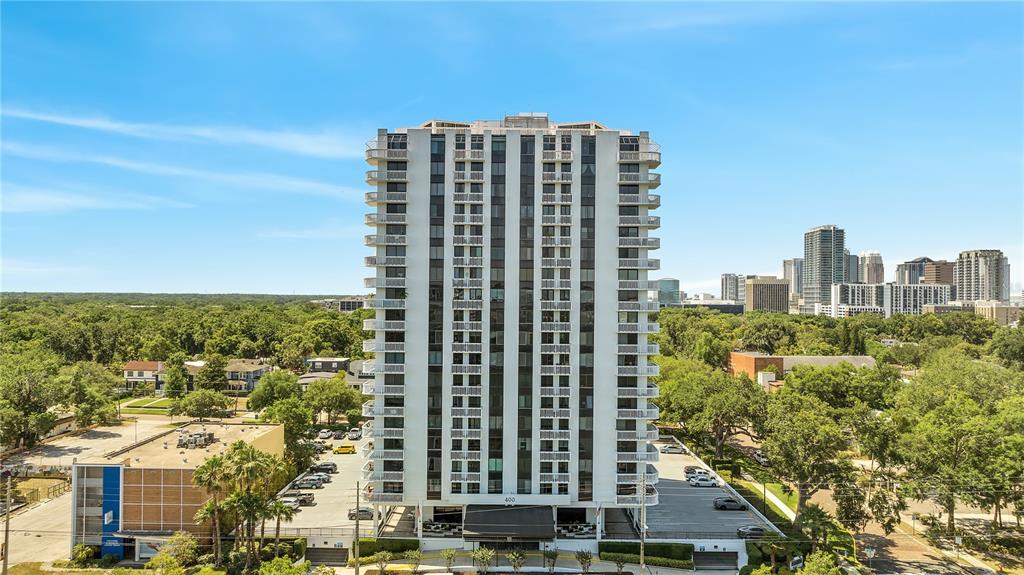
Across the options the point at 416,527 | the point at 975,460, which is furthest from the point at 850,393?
the point at 416,527

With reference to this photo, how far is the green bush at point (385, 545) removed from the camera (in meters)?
47.1

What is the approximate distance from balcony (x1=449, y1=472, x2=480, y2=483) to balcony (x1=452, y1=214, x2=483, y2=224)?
21455mm

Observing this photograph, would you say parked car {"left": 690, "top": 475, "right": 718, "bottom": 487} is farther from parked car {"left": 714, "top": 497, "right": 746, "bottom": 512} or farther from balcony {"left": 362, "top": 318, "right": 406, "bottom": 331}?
balcony {"left": 362, "top": 318, "right": 406, "bottom": 331}

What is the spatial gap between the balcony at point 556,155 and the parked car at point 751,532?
3516 centimetres

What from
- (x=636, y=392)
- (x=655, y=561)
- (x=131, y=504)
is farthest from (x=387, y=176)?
(x=655, y=561)

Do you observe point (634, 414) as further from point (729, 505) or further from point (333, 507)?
point (333, 507)

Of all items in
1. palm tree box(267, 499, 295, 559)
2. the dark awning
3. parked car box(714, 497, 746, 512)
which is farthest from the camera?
parked car box(714, 497, 746, 512)

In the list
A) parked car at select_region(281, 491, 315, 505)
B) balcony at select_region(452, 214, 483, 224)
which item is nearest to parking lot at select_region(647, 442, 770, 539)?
balcony at select_region(452, 214, 483, 224)

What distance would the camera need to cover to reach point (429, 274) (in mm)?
50219

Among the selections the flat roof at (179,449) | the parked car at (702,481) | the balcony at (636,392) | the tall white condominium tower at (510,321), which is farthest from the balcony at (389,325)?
the parked car at (702,481)

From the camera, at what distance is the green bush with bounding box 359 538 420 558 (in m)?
47.1

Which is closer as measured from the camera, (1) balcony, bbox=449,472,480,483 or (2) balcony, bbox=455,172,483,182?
(1) balcony, bbox=449,472,480,483

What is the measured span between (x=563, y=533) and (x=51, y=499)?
172 feet

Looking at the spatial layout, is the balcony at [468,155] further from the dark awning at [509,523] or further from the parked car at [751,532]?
the parked car at [751,532]
